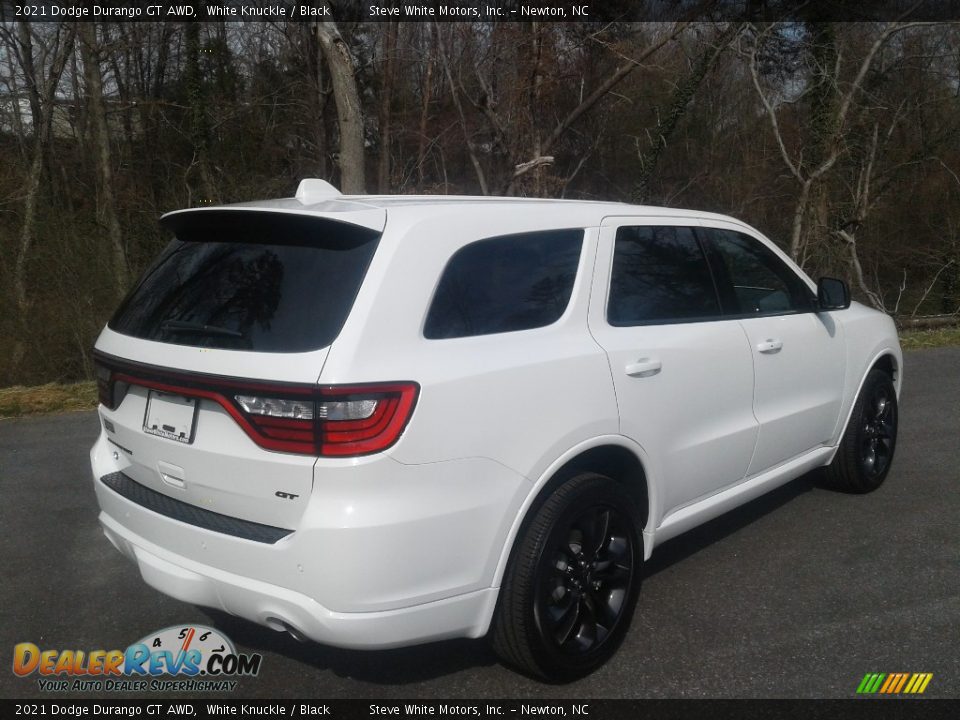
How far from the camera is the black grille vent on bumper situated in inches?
107

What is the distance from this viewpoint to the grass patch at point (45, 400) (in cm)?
809

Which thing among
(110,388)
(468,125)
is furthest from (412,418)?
(468,125)

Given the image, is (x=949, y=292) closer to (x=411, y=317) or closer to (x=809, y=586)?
(x=809, y=586)

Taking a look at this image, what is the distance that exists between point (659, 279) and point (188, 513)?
7.26ft

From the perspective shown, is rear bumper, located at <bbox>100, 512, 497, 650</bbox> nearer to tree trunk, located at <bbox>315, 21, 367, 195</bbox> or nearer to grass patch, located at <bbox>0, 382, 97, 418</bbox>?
grass patch, located at <bbox>0, 382, 97, 418</bbox>

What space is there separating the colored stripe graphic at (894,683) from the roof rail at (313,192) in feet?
9.08

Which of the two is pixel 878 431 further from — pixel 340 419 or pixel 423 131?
pixel 423 131

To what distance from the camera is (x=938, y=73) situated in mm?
18906

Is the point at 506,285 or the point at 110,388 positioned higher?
the point at 506,285

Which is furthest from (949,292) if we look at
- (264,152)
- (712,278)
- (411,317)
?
(411,317)

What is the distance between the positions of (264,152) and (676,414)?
1794 cm

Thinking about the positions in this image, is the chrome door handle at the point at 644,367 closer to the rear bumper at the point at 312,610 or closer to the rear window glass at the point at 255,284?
the rear bumper at the point at 312,610

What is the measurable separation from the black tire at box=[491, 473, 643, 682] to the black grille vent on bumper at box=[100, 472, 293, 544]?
2.80ft

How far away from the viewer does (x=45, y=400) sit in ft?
27.7
